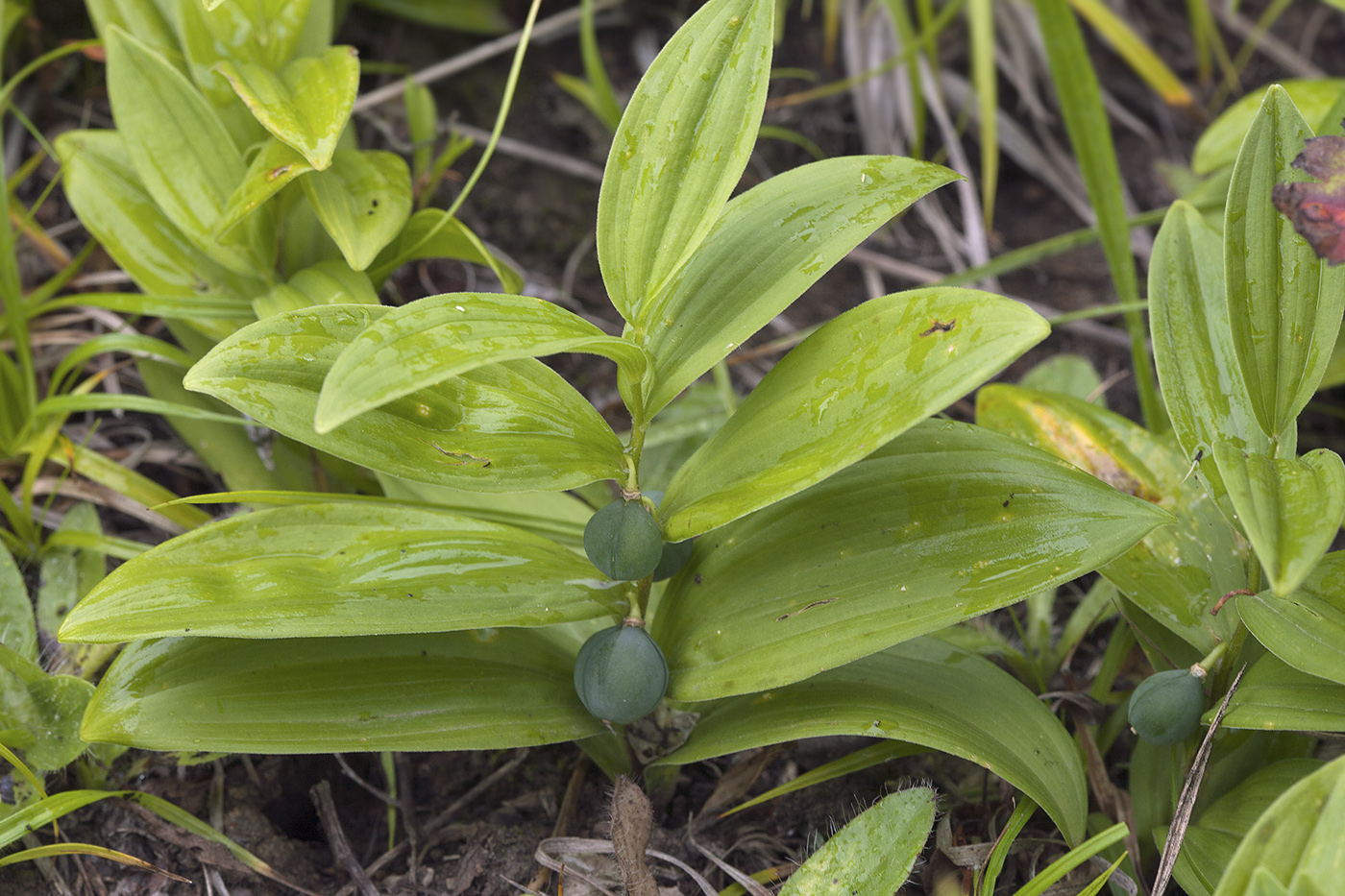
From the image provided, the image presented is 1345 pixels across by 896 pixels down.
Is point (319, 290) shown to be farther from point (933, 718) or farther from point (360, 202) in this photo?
point (933, 718)

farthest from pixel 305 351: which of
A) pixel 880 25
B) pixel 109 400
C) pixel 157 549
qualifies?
pixel 880 25

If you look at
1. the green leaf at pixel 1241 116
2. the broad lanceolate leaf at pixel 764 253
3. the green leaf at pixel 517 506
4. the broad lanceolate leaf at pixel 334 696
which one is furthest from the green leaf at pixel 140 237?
the green leaf at pixel 1241 116

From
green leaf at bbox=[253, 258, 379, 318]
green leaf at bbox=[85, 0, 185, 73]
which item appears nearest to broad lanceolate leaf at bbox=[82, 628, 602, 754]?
green leaf at bbox=[253, 258, 379, 318]

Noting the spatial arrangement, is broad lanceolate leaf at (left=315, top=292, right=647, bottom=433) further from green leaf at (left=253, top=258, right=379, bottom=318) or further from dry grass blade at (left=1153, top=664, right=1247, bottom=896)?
dry grass blade at (left=1153, top=664, right=1247, bottom=896)

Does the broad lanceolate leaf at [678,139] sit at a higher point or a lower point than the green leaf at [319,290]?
higher

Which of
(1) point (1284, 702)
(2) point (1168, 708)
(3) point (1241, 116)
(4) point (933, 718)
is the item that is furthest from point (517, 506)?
(3) point (1241, 116)

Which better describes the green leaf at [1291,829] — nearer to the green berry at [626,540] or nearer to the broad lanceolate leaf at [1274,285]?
the broad lanceolate leaf at [1274,285]

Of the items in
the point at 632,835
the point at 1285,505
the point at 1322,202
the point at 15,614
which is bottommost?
the point at 632,835
